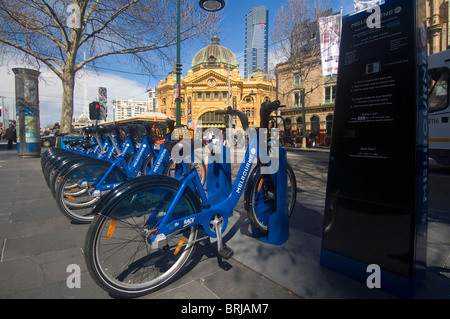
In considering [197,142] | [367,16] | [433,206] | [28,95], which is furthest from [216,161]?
[28,95]

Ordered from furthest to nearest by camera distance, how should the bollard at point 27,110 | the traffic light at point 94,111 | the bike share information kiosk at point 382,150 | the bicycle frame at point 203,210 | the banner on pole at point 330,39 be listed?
the banner on pole at point 330,39
the bollard at point 27,110
the traffic light at point 94,111
the bicycle frame at point 203,210
the bike share information kiosk at point 382,150

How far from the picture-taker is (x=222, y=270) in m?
2.44

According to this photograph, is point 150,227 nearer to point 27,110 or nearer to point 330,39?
point 27,110

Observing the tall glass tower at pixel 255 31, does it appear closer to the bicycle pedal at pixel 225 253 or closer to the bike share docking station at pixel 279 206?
A: the bike share docking station at pixel 279 206

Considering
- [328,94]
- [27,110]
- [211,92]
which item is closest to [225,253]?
[27,110]

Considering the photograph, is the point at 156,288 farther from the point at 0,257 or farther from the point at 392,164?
the point at 392,164

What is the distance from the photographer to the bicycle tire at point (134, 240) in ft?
6.23

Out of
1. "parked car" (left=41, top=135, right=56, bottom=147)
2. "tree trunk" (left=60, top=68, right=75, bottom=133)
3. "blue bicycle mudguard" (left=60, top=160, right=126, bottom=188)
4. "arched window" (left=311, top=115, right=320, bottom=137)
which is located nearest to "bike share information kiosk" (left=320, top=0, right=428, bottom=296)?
"blue bicycle mudguard" (left=60, top=160, right=126, bottom=188)

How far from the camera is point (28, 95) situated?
12344 millimetres

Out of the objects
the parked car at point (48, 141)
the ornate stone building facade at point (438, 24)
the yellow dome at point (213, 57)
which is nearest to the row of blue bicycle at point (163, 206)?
the ornate stone building facade at point (438, 24)

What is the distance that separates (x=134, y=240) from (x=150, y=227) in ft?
2.34

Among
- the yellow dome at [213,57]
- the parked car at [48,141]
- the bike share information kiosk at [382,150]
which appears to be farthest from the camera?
the yellow dome at [213,57]

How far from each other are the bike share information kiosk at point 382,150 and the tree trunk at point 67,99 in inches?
555

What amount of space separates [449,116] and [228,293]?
1027 cm
